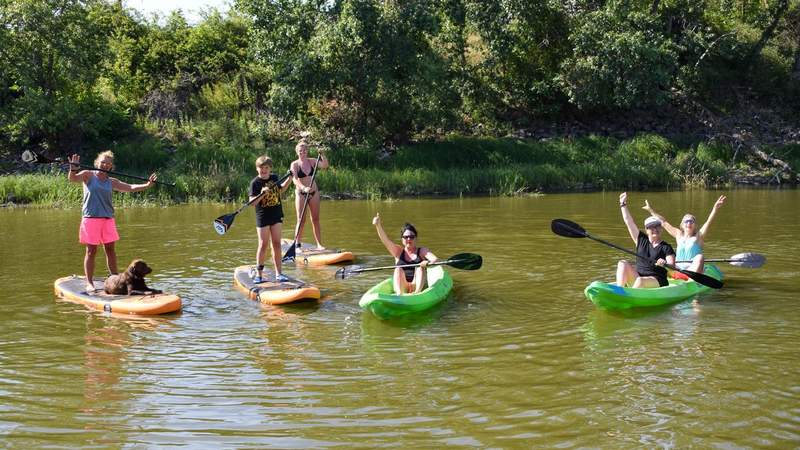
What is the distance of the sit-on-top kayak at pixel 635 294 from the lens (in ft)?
28.5

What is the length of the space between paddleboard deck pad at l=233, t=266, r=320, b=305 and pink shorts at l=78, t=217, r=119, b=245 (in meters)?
1.64

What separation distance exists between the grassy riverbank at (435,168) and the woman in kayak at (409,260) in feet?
44.1

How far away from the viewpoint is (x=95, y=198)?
30.8 ft

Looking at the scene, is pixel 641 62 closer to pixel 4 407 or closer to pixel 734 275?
pixel 734 275

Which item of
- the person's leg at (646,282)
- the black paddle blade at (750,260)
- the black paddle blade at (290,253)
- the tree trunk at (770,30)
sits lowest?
the person's leg at (646,282)

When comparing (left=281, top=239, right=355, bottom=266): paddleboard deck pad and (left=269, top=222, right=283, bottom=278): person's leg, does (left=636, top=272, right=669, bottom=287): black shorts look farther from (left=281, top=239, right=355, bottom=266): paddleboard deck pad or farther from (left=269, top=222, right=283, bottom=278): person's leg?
(left=281, top=239, right=355, bottom=266): paddleboard deck pad

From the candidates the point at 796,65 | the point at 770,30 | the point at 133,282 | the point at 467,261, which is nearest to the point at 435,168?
the point at 770,30

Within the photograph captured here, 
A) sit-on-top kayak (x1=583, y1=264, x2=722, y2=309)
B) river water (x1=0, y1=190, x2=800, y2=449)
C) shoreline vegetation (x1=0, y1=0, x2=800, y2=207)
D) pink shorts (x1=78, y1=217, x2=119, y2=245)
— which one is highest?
shoreline vegetation (x1=0, y1=0, x2=800, y2=207)

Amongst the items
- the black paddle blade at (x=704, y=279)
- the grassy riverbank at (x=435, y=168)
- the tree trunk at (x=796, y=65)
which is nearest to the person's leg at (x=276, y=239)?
the black paddle blade at (x=704, y=279)

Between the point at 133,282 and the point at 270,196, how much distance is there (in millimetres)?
1771

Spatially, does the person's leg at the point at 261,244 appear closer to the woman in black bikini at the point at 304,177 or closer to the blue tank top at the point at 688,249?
the woman in black bikini at the point at 304,177

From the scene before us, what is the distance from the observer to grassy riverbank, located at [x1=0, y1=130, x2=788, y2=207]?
22.6m

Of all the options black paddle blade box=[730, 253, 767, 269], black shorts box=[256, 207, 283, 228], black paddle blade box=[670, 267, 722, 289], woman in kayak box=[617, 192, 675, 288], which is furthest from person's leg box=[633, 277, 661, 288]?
black shorts box=[256, 207, 283, 228]

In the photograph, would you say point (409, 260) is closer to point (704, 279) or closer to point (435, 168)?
point (704, 279)
